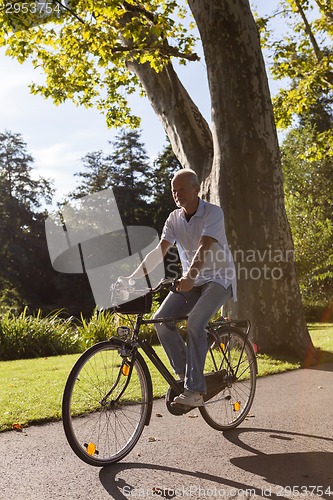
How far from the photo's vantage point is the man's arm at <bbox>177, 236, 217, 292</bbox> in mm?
4777

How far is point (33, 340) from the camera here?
581 inches

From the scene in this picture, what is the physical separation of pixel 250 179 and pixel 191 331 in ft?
18.5

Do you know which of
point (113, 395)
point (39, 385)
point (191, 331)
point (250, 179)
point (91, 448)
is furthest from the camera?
point (250, 179)

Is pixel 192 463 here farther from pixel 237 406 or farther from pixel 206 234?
pixel 206 234

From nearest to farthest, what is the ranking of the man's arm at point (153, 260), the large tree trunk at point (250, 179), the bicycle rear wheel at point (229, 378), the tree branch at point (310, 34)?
the man's arm at point (153, 260) < the bicycle rear wheel at point (229, 378) < the large tree trunk at point (250, 179) < the tree branch at point (310, 34)

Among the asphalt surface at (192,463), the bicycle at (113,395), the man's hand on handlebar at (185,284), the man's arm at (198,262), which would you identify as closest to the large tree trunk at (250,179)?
the asphalt surface at (192,463)

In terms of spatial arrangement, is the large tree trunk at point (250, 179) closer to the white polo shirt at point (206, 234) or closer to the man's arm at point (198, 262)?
the white polo shirt at point (206, 234)

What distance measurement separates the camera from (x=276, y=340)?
33.0ft

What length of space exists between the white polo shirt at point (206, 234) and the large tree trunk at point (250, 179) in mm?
4830

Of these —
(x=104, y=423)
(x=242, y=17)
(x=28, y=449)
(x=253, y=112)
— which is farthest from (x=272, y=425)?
(x=242, y=17)

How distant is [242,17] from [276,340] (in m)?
5.41

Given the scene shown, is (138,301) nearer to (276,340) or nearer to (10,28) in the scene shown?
(276,340)

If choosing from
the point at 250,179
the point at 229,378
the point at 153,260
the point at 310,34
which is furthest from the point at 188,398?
the point at 310,34

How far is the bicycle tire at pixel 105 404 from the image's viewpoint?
445 cm
